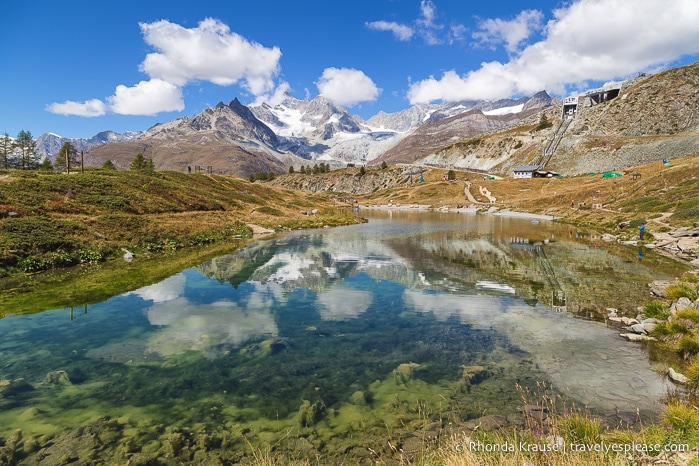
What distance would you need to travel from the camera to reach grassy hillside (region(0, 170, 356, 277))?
1358 inches

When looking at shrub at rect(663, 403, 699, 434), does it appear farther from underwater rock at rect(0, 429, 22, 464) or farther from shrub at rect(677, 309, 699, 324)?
underwater rock at rect(0, 429, 22, 464)

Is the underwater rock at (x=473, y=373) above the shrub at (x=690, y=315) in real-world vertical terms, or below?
below

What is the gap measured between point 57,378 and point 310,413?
10.1m

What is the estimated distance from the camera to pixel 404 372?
14203 mm

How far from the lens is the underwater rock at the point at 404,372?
13.6 metres

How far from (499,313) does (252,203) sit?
88.1 m

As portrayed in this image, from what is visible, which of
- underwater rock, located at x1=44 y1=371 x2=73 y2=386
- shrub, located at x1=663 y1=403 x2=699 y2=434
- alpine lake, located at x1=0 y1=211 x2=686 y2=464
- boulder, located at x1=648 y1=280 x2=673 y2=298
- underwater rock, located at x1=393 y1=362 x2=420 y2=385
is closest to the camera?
shrub, located at x1=663 y1=403 x2=699 y2=434

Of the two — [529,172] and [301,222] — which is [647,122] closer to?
[529,172]

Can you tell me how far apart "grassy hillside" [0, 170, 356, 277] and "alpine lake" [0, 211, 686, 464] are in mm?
15227

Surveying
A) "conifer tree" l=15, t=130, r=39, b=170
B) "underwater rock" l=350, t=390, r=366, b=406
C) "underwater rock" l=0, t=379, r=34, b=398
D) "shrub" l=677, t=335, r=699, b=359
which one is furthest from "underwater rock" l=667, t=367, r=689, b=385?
"conifer tree" l=15, t=130, r=39, b=170

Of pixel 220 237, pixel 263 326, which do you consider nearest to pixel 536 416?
pixel 263 326

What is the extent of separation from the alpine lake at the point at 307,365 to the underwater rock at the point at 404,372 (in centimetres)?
8

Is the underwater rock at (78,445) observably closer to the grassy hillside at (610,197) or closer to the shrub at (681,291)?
the shrub at (681,291)

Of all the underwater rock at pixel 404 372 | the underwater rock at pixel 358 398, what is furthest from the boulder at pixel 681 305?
the underwater rock at pixel 358 398
